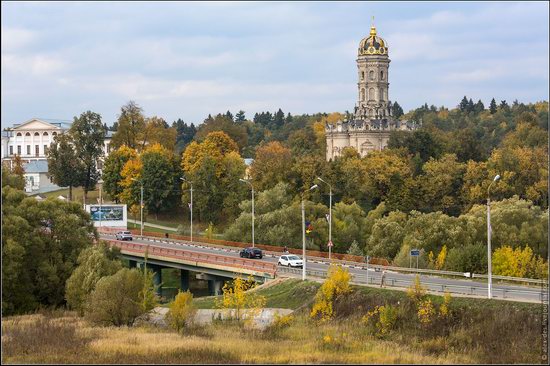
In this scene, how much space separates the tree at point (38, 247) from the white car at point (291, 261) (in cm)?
1311

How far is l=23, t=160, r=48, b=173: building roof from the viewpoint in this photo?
15900cm

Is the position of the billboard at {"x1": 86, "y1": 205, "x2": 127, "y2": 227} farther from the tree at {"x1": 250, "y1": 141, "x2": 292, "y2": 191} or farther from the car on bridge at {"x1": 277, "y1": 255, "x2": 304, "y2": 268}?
the car on bridge at {"x1": 277, "y1": 255, "x2": 304, "y2": 268}

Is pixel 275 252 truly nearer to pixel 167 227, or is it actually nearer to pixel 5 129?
pixel 167 227

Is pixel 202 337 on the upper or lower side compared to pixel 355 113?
lower

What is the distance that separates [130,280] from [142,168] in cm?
6376

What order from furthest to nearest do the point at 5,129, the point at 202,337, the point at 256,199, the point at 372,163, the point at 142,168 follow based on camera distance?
1. the point at 5,129
2. the point at 142,168
3. the point at 372,163
4. the point at 256,199
5. the point at 202,337

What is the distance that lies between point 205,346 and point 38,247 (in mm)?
26449

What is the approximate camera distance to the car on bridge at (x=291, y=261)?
77.6 meters

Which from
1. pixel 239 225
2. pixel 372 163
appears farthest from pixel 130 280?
pixel 372 163

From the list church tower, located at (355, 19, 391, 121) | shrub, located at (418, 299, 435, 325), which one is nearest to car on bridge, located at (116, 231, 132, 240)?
shrub, located at (418, 299, 435, 325)

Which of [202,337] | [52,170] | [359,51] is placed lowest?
[202,337]

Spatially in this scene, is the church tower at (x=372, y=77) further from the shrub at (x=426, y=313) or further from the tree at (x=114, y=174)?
the shrub at (x=426, y=313)

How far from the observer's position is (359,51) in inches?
6393

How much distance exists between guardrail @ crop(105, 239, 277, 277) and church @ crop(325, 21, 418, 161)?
66011 mm
